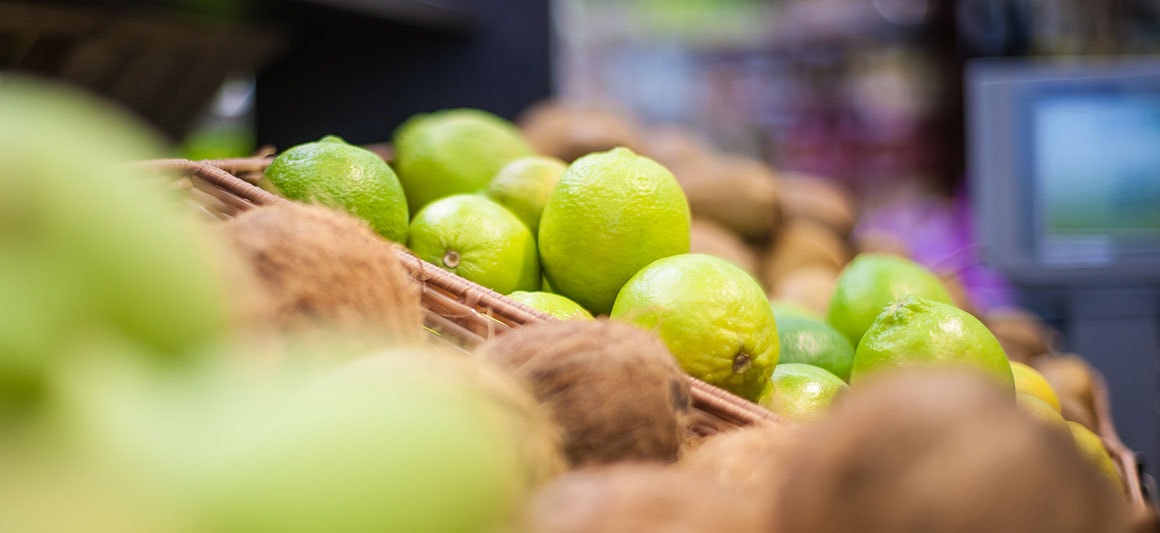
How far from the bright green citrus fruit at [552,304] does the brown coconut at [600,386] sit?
24cm

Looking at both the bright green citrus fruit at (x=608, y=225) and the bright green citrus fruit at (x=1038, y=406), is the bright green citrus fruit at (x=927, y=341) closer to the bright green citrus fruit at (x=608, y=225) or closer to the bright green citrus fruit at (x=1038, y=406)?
the bright green citrus fruit at (x=1038, y=406)

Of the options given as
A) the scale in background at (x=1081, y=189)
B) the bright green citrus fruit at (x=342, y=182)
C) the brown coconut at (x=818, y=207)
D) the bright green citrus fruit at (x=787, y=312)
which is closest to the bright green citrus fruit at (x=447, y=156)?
the bright green citrus fruit at (x=342, y=182)

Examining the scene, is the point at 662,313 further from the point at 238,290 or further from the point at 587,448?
the point at 238,290

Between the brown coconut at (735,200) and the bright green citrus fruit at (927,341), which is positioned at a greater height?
the bright green citrus fruit at (927,341)

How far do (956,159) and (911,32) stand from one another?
525mm

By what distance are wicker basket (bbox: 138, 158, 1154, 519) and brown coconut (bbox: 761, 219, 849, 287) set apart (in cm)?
92

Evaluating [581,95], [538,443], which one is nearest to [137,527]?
[538,443]

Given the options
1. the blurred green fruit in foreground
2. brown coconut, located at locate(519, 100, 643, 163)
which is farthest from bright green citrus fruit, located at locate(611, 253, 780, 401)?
brown coconut, located at locate(519, 100, 643, 163)

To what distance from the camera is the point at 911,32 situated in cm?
405

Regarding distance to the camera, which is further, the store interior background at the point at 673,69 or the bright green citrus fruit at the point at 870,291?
the store interior background at the point at 673,69

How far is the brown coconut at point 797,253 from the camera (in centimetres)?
166

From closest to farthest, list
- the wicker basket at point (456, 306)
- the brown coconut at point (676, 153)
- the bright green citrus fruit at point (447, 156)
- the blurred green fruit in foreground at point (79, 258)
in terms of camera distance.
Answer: the blurred green fruit in foreground at point (79, 258) → the wicker basket at point (456, 306) → the bright green citrus fruit at point (447, 156) → the brown coconut at point (676, 153)

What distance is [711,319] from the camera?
77 centimetres

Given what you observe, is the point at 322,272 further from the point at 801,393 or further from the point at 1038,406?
the point at 1038,406
